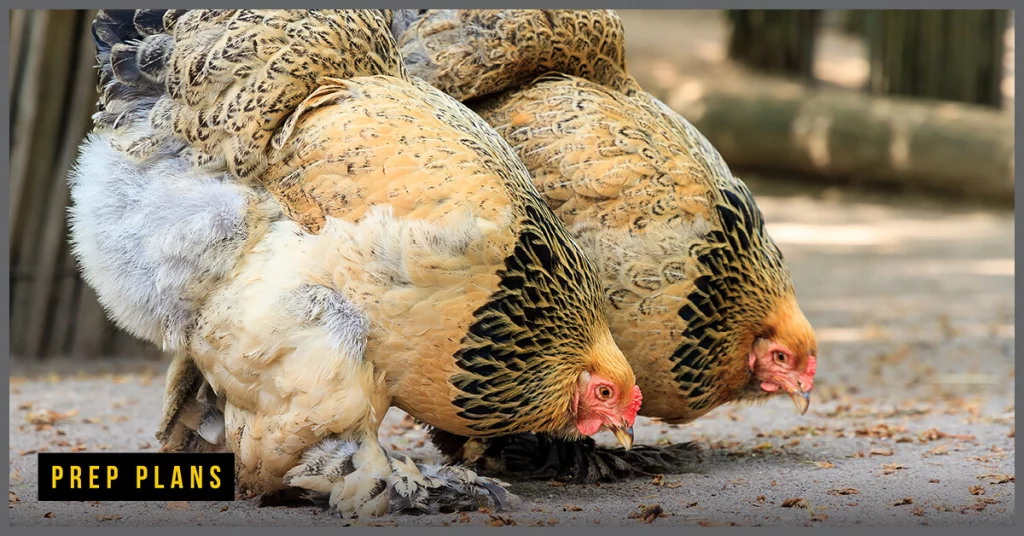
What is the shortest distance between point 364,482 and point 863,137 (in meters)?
11.4

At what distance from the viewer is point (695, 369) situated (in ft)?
14.2

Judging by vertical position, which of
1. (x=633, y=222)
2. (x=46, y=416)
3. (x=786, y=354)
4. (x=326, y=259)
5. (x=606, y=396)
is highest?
(x=326, y=259)

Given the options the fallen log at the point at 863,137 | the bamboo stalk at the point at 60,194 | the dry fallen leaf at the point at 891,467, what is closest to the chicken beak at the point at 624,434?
the dry fallen leaf at the point at 891,467

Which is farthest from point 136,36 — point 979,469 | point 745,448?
point 979,469

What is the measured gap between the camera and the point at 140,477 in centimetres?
386

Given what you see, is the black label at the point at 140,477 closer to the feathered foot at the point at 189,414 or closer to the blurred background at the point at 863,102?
the feathered foot at the point at 189,414

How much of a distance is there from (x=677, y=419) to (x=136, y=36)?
2.48 m

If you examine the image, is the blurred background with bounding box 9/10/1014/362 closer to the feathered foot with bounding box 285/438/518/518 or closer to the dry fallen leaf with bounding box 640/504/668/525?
the dry fallen leaf with bounding box 640/504/668/525

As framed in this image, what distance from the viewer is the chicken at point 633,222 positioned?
167 inches

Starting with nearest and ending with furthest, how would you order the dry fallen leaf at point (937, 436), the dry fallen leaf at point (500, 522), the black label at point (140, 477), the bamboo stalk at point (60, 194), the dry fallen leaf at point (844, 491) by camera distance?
the dry fallen leaf at point (500, 522), the black label at point (140, 477), the dry fallen leaf at point (844, 491), the dry fallen leaf at point (937, 436), the bamboo stalk at point (60, 194)

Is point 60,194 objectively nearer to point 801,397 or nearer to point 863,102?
point 801,397

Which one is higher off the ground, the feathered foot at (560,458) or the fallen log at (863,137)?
the feathered foot at (560,458)

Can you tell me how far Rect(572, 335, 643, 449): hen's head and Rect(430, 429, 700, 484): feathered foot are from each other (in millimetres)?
565

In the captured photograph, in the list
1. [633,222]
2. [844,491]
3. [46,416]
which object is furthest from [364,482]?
[46,416]
